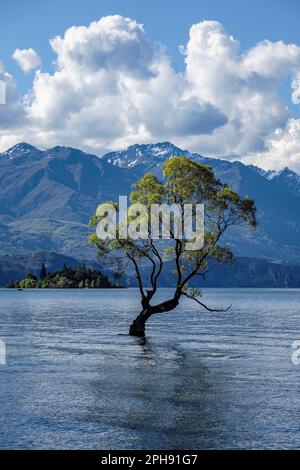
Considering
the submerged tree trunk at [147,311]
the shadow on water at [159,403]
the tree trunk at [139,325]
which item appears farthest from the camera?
the tree trunk at [139,325]

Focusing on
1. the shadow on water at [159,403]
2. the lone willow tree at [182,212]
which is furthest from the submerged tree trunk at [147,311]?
the shadow on water at [159,403]

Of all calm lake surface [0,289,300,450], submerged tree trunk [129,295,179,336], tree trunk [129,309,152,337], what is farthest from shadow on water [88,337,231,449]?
tree trunk [129,309,152,337]

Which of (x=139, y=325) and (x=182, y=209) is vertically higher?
(x=182, y=209)

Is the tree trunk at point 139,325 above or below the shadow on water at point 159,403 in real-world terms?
above

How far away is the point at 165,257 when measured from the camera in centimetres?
8475

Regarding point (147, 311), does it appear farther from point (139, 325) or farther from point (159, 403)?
point (159, 403)

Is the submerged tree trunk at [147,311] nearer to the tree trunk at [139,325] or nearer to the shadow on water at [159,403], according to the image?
the tree trunk at [139,325]

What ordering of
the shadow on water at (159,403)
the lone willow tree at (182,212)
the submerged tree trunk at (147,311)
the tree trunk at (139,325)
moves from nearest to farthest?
the shadow on water at (159,403) < the lone willow tree at (182,212) < the submerged tree trunk at (147,311) < the tree trunk at (139,325)

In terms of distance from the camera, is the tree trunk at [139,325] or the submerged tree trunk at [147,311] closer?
the submerged tree trunk at [147,311]

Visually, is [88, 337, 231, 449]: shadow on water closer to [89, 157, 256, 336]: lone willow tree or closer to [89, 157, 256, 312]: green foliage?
[89, 157, 256, 336]: lone willow tree

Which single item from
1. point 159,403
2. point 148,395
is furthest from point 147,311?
point 159,403
